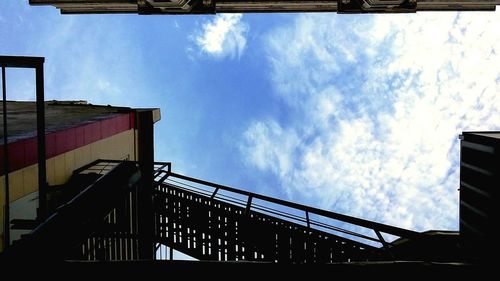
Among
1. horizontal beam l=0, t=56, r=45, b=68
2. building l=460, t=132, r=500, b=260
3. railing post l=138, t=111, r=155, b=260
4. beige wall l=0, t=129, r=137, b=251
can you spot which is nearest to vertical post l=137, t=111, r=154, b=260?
railing post l=138, t=111, r=155, b=260

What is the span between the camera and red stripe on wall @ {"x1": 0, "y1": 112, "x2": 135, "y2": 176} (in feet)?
22.5

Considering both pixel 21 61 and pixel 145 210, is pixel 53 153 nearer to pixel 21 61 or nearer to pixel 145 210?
pixel 145 210

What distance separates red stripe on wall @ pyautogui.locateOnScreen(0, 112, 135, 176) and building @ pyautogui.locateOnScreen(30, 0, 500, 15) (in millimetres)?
5347

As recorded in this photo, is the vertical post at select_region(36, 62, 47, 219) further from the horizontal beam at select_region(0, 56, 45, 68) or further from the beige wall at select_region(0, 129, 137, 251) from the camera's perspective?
the beige wall at select_region(0, 129, 137, 251)

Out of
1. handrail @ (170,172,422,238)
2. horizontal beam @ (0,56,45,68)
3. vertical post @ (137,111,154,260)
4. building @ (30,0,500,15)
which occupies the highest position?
building @ (30,0,500,15)

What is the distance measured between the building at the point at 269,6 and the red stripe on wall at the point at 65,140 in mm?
5347

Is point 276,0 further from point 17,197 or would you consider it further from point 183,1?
point 17,197

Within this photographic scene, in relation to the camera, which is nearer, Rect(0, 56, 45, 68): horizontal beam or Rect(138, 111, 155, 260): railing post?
Rect(0, 56, 45, 68): horizontal beam

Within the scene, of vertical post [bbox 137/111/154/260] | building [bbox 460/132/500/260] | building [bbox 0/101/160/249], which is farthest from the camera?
building [bbox 0/101/160/249]

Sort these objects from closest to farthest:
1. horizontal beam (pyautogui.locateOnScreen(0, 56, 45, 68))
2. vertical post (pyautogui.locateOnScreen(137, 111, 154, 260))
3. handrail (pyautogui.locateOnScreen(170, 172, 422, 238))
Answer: horizontal beam (pyautogui.locateOnScreen(0, 56, 45, 68)) < vertical post (pyautogui.locateOnScreen(137, 111, 154, 260)) < handrail (pyautogui.locateOnScreen(170, 172, 422, 238))

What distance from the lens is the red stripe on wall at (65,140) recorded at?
6848 mm

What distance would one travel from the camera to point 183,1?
14.8m

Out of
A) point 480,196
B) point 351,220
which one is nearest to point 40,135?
point 480,196

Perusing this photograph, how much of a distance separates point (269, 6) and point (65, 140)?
38.9 ft
